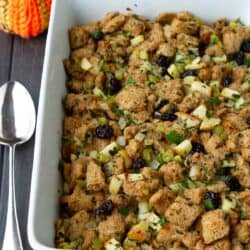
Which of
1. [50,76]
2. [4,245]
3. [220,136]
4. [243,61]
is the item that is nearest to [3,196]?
[4,245]

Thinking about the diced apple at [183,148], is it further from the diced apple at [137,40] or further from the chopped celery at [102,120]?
the diced apple at [137,40]

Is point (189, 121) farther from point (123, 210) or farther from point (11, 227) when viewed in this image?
point (11, 227)

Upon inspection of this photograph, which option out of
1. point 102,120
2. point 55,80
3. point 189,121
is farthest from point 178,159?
point 55,80

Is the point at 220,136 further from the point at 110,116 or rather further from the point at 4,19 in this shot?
the point at 4,19

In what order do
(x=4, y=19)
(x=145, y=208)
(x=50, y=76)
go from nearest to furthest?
(x=145, y=208), (x=50, y=76), (x=4, y=19)

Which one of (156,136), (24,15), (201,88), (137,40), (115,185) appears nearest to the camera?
(115,185)

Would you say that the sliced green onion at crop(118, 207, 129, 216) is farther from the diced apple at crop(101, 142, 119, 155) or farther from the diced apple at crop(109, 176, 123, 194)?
the diced apple at crop(101, 142, 119, 155)
